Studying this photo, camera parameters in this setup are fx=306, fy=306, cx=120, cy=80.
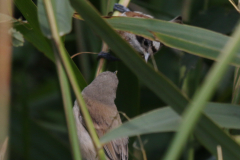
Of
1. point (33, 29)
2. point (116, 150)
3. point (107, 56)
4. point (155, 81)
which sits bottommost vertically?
point (116, 150)

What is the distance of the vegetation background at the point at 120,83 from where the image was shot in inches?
63.9

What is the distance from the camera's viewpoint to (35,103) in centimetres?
252

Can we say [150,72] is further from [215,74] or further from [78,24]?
[78,24]

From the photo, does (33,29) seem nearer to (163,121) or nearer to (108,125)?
(108,125)

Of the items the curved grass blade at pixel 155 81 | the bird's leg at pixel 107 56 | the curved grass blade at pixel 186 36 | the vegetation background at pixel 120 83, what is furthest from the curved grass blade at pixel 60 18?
the vegetation background at pixel 120 83

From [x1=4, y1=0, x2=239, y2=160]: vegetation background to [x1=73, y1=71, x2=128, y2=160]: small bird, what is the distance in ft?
0.43

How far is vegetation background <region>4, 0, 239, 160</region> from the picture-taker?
1622mm

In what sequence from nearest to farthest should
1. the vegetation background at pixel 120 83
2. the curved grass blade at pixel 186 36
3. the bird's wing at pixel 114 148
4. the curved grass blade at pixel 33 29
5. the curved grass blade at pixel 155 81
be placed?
the curved grass blade at pixel 155 81, the curved grass blade at pixel 186 36, the curved grass blade at pixel 33 29, the bird's wing at pixel 114 148, the vegetation background at pixel 120 83

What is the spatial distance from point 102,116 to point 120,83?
0.77ft

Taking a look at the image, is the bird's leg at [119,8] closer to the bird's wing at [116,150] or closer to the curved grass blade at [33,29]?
the curved grass blade at [33,29]

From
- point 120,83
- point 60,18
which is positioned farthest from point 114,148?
point 60,18

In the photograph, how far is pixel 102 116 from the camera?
1.38 m

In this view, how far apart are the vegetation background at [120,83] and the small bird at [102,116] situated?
5.2 inches

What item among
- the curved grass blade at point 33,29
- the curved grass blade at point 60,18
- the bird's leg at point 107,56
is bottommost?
the bird's leg at point 107,56
